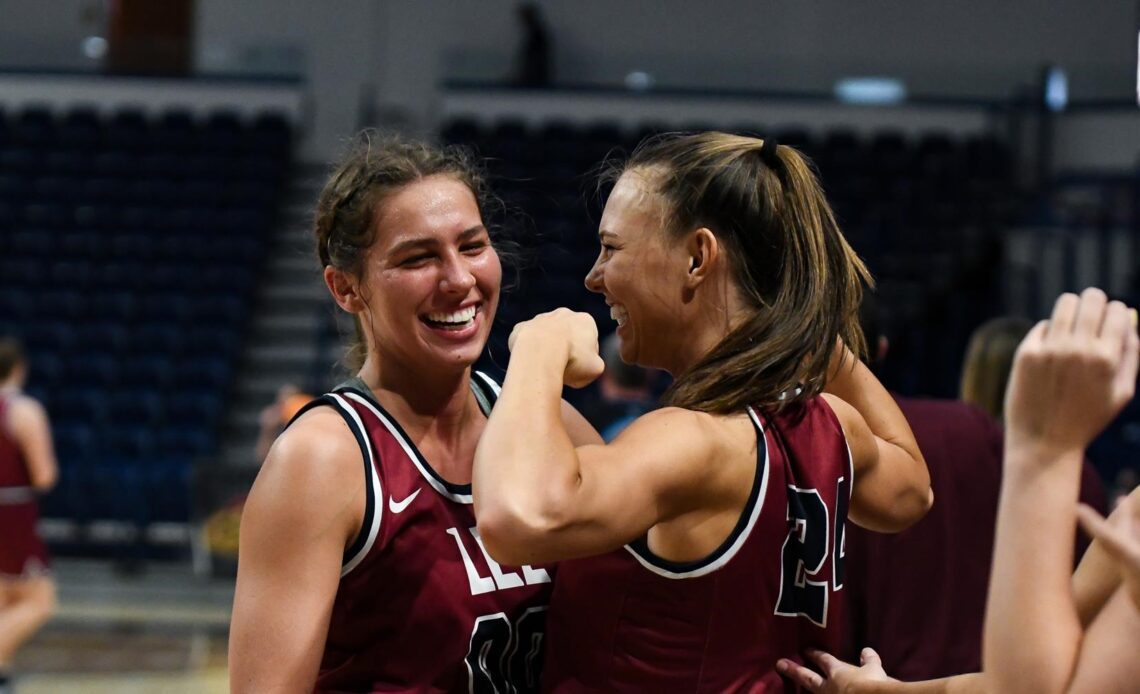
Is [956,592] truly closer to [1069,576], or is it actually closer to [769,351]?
[769,351]

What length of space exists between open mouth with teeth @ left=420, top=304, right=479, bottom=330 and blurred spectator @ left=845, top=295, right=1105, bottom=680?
3.79 ft

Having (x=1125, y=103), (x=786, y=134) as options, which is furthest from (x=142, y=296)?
(x=1125, y=103)

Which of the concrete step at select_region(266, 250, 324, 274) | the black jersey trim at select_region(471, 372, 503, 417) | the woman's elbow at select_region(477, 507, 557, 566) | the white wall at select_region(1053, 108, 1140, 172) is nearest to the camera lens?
the woman's elbow at select_region(477, 507, 557, 566)

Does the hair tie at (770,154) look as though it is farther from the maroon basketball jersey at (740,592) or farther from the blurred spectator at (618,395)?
the blurred spectator at (618,395)

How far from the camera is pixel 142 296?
40.2ft

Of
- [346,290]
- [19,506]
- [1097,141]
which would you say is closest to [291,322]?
[19,506]

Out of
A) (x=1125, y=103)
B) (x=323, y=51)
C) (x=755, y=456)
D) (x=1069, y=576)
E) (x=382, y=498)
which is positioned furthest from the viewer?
(x=323, y=51)

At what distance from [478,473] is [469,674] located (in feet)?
1.78

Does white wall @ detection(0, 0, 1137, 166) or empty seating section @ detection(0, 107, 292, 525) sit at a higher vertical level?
white wall @ detection(0, 0, 1137, 166)

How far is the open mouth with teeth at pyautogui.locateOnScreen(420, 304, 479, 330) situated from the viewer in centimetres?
221

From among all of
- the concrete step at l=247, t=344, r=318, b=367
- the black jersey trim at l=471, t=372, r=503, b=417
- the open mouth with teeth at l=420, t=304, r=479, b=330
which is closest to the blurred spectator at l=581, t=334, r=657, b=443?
the black jersey trim at l=471, t=372, r=503, b=417

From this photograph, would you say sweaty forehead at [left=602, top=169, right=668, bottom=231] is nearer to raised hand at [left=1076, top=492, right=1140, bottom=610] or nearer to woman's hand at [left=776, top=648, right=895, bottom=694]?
woman's hand at [left=776, top=648, right=895, bottom=694]

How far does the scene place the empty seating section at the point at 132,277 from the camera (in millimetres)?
10672

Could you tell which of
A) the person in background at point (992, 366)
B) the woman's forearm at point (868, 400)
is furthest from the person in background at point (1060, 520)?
the person in background at point (992, 366)
